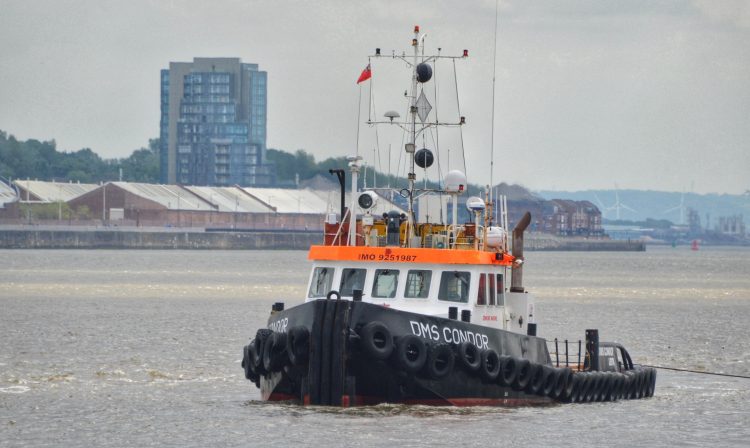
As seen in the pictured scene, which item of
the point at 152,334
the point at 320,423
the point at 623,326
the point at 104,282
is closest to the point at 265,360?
the point at 320,423

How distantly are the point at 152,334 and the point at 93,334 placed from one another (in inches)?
93.2

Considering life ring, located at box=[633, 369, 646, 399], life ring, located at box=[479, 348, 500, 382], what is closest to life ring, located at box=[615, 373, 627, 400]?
life ring, located at box=[633, 369, 646, 399]

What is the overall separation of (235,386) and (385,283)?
10028 mm

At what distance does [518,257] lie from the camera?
4028 centimetres

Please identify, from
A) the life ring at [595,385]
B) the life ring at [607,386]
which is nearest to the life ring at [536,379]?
the life ring at [595,385]

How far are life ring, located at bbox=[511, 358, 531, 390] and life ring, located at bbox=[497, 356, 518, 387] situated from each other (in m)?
0.13

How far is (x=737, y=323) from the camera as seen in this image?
80125 millimetres

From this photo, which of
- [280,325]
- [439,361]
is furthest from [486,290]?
[280,325]

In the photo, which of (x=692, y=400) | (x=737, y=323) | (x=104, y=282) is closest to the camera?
(x=692, y=400)

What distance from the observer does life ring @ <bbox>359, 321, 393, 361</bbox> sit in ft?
105

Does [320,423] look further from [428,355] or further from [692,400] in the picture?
[692,400]

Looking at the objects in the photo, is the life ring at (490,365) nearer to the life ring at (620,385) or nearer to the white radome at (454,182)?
the white radome at (454,182)

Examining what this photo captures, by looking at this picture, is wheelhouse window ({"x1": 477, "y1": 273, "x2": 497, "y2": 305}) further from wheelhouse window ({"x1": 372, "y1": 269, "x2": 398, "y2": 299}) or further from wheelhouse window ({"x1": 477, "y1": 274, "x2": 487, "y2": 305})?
wheelhouse window ({"x1": 372, "y1": 269, "x2": 398, "y2": 299})

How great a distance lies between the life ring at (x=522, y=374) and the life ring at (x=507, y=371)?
0.13 metres
